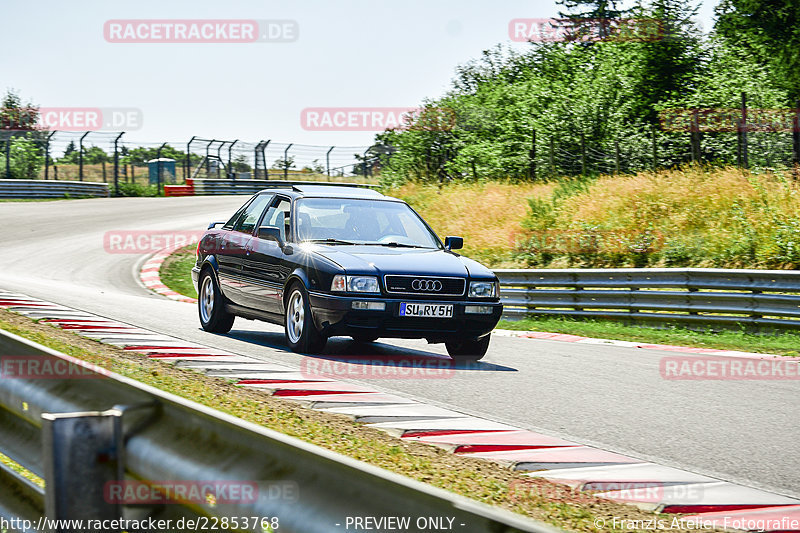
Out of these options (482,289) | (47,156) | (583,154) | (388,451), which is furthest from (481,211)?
(47,156)

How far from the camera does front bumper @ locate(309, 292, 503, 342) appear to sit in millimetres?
8969

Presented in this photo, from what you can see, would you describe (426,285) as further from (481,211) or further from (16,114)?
(16,114)

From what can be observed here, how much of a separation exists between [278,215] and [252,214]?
2.19 feet

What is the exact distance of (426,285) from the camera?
30.4ft

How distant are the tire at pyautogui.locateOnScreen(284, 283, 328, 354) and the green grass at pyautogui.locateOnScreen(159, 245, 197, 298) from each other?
9.55 meters

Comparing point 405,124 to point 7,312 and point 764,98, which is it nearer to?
point 764,98

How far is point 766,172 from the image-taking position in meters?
20.3

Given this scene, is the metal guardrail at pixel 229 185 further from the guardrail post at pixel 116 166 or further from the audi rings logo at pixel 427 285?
the audi rings logo at pixel 427 285

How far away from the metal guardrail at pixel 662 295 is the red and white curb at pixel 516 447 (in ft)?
19.5

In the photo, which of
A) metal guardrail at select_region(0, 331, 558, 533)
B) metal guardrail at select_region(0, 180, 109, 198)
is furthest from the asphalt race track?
metal guardrail at select_region(0, 180, 109, 198)

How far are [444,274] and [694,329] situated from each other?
20.9ft

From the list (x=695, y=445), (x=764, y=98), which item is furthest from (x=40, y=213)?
(x=695, y=445)

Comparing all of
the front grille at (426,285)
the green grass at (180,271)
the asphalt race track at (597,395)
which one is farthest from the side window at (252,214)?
the green grass at (180,271)

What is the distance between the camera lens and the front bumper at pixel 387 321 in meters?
8.97
